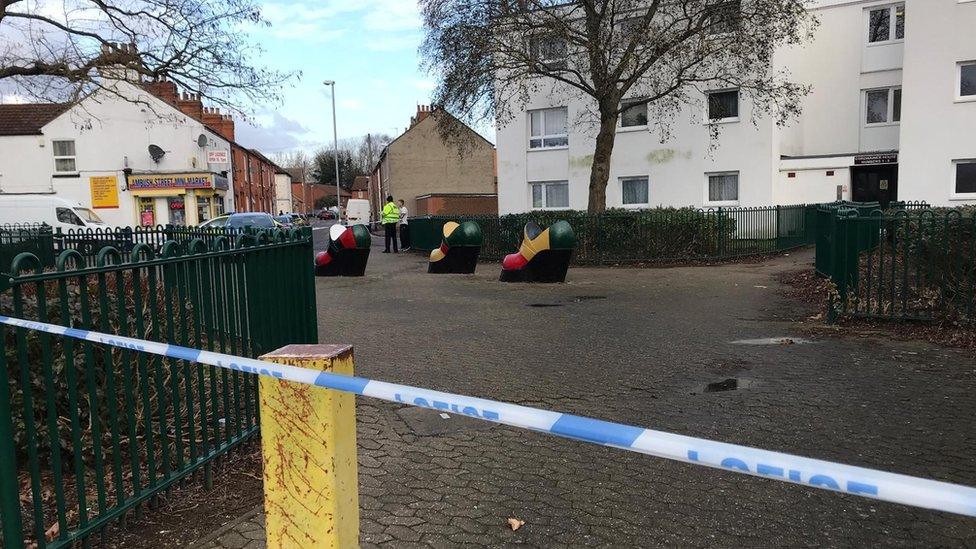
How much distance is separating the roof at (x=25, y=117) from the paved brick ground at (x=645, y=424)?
33.1 m

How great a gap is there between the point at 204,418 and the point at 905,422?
4.63 m

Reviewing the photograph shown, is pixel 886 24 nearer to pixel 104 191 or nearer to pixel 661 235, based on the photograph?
pixel 661 235

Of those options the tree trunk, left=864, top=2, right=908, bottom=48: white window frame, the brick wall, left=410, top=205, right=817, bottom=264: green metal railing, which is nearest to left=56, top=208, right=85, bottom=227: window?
left=410, top=205, right=817, bottom=264: green metal railing

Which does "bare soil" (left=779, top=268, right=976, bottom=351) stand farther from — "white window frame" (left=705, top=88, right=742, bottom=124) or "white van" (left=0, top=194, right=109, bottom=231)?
"white van" (left=0, top=194, right=109, bottom=231)

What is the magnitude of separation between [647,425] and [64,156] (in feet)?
123

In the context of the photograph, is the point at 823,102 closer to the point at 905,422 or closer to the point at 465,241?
the point at 465,241

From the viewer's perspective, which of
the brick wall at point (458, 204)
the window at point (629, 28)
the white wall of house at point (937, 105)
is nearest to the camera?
the window at point (629, 28)

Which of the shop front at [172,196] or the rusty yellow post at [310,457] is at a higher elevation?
the shop front at [172,196]

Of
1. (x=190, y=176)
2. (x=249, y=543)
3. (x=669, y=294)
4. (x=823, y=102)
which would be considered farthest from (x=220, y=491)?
(x=190, y=176)

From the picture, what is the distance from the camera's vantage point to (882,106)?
25719mm

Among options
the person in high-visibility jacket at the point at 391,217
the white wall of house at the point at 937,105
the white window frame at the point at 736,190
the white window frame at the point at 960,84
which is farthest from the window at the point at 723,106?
the person in high-visibility jacket at the point at 391,217

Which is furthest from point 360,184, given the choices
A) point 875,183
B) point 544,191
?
point 875,183

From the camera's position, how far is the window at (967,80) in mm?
21484

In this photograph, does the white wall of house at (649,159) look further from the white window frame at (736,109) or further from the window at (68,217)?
the window at (68,217)
